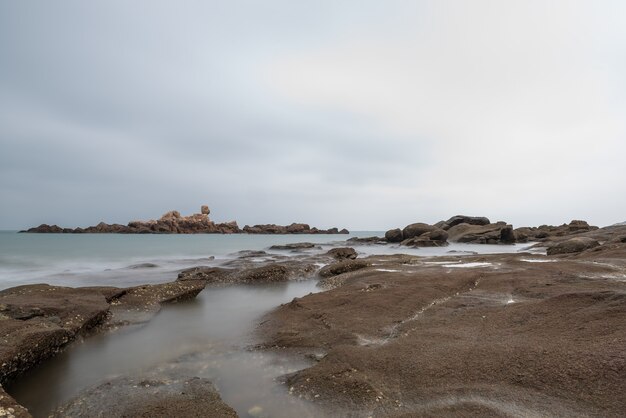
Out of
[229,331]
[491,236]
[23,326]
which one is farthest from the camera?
[491,236]

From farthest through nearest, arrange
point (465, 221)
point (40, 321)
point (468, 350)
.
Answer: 1. point (465, 221)
2. point (40, 321)
3. point (468, 350)

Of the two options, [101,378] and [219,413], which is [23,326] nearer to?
[101,378]

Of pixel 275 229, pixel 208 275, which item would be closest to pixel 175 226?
pixel 275 229

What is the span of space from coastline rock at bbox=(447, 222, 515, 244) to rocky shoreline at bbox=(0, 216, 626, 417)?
1454 inches

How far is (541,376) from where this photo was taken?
405 centimetres

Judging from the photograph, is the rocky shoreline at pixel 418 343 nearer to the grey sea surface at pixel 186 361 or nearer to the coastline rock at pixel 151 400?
the coastline rock at pixel 151 400

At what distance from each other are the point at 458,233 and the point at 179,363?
5359 centimetres

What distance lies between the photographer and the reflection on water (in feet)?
15.8

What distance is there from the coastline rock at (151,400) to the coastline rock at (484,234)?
46958mm

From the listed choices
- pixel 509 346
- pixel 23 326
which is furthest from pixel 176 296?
pixel 509 346

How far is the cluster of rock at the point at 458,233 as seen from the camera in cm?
4362

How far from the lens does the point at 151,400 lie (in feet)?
14.6

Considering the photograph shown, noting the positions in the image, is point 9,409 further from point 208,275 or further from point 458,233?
point 458,233

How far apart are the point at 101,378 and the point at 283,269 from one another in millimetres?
11390
